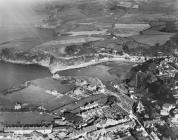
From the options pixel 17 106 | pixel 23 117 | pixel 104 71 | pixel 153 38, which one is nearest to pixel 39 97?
pixel 17 106

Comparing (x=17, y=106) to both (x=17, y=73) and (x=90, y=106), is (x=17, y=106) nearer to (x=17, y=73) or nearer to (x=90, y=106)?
(x=90, y=106)

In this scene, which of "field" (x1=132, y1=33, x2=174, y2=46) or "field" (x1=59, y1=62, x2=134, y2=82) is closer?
"field" (x1=59, y1=62, x2=134, y2=82)

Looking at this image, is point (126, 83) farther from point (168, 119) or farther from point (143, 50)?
point (143, 50)

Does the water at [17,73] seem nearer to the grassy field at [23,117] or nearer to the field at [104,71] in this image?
the field at [104,71]

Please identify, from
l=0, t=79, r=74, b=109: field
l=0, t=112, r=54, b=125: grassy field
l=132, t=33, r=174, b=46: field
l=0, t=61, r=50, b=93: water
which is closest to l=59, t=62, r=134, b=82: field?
l=0, t=61, r=50, b=93: water

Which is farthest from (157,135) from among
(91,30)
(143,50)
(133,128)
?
(91,30)

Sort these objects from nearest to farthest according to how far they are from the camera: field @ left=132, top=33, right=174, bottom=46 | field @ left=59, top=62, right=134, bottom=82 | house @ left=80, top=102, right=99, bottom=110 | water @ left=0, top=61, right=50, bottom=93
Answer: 1. house @ left=80, top=102, right=99, bottom=110
2. water @ left=0, top=61, right=50, bottom=93
3. field @ left=59, top=62, right=134, bottom=82
4. field @ left=132, top=33, right=174, bottom=46

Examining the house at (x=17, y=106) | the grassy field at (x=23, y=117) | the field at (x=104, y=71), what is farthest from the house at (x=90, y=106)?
the field at (x=104, y=71)

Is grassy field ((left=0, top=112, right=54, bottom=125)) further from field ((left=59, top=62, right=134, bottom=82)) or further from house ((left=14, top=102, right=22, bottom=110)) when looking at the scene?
field ((left=59, top=62, right=134, bottom=82))
